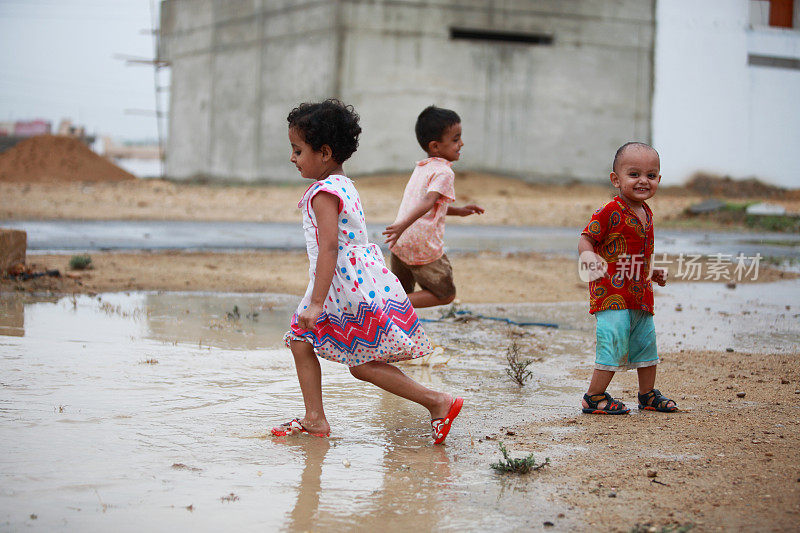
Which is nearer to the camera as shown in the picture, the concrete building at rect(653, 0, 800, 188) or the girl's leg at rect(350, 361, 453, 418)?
the girl's leg at rect(350, 361, 453, 418)

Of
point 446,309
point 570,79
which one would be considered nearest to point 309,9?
point 570,79

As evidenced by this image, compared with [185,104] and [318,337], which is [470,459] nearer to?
[318,337]

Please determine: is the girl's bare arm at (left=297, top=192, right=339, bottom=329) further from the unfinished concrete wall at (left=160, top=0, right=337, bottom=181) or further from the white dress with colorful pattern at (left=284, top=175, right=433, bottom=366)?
the unfinished concrete wall at (left=160, top=0, right=337, bottom=181)

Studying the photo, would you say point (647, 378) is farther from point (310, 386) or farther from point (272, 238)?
point (272, 238)

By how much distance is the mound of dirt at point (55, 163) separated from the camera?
3481 cm

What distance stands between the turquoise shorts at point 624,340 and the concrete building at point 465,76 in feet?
67.9

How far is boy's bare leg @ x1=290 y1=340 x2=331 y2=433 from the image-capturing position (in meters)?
3.53

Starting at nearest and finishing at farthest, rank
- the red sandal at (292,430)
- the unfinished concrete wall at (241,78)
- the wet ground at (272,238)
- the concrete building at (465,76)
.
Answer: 1. the red sandal at (292,430)
2. the wet ground at (272,238)
3. the concrete building at (465,76)
4. the unfinished concrete wall at (241,78)

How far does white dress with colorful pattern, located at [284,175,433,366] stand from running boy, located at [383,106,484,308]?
1453mm

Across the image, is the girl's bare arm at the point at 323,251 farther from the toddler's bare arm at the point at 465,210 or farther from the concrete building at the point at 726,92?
the concrete building at the point at 726,92

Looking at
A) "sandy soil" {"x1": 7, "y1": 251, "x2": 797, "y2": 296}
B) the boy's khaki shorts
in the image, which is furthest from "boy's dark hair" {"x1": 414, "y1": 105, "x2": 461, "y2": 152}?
"sandy soil" {"x1": 7, "y1": 251, "x2": 797, "y2": 296}

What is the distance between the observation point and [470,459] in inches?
128

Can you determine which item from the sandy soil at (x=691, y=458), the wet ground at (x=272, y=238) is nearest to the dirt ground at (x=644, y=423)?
the sandy soil at (x=691, y=458)

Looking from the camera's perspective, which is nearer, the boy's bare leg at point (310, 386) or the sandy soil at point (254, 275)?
the boy's bare leg at point (310, 386)
